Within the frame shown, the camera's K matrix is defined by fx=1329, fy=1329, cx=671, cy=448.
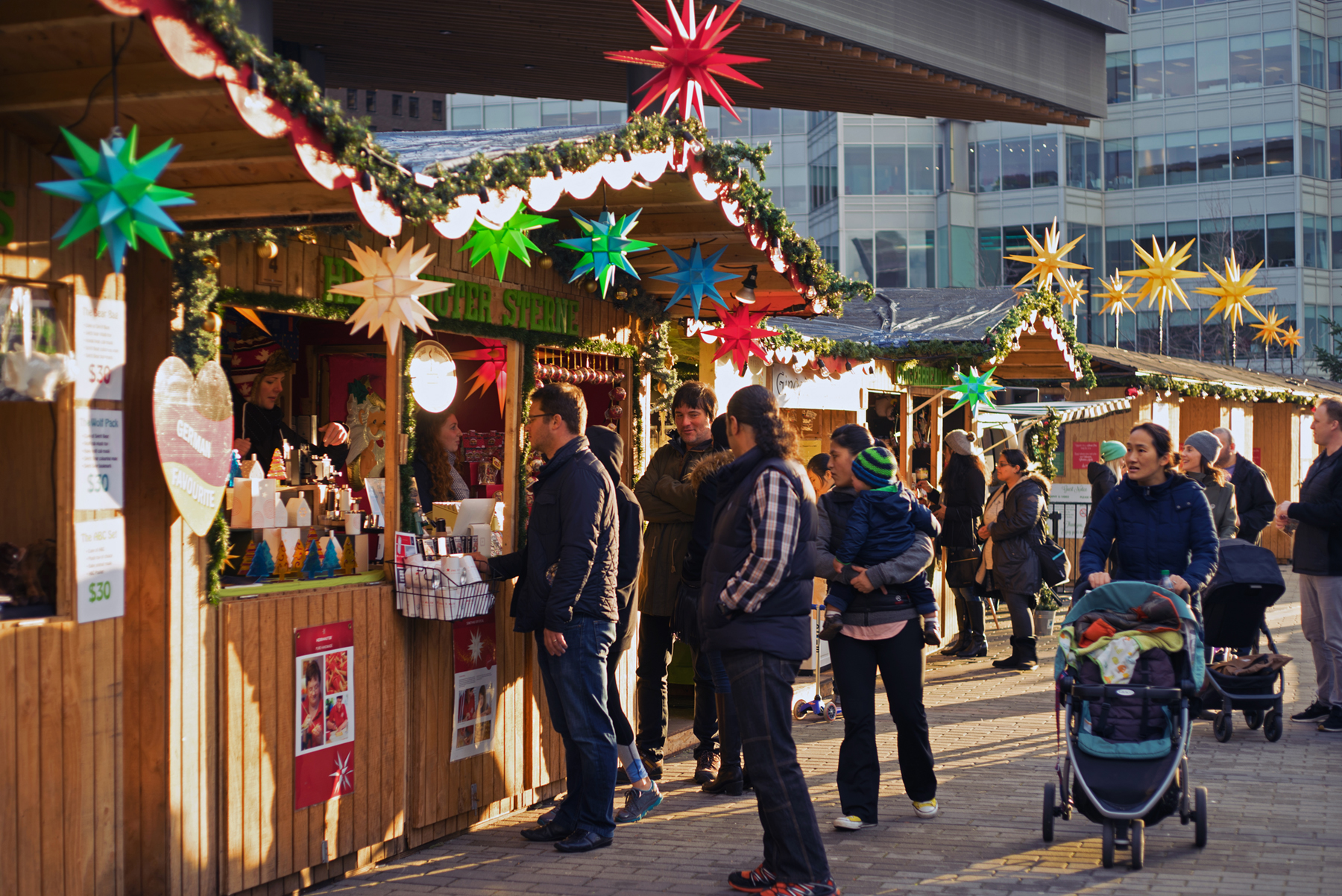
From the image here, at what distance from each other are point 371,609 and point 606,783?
1.31 meters

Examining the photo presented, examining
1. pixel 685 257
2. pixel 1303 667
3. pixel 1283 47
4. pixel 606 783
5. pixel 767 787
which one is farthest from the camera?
pixel 1283 47

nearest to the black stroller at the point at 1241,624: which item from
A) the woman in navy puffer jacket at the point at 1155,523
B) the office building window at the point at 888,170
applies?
the woman in navy puffer jacket at the point at 1155,523

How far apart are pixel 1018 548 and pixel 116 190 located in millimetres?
8926

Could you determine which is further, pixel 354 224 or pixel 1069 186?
pixel 1069 186

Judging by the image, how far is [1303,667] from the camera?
1134 cm

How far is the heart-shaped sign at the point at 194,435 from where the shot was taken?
4.69 meters

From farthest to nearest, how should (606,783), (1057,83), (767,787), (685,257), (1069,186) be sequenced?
(1069,186) < (1057,83) < (685,257) < (606,783) < (767,787)

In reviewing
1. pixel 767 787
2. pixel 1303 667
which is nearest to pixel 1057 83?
pixel 1303 667

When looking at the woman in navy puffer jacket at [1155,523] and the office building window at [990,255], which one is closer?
the woman in navy puffer jacket at [1155,523]

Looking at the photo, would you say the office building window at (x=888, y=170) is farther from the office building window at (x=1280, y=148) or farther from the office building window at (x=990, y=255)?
the office building window at (x=1280, y=148)

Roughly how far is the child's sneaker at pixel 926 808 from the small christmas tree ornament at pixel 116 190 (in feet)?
14.7

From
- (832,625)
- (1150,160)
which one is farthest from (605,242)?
(1150,160)

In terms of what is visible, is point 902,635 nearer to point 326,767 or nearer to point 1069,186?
point 326,767

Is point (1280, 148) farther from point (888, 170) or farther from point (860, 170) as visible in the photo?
point (860, 170)
